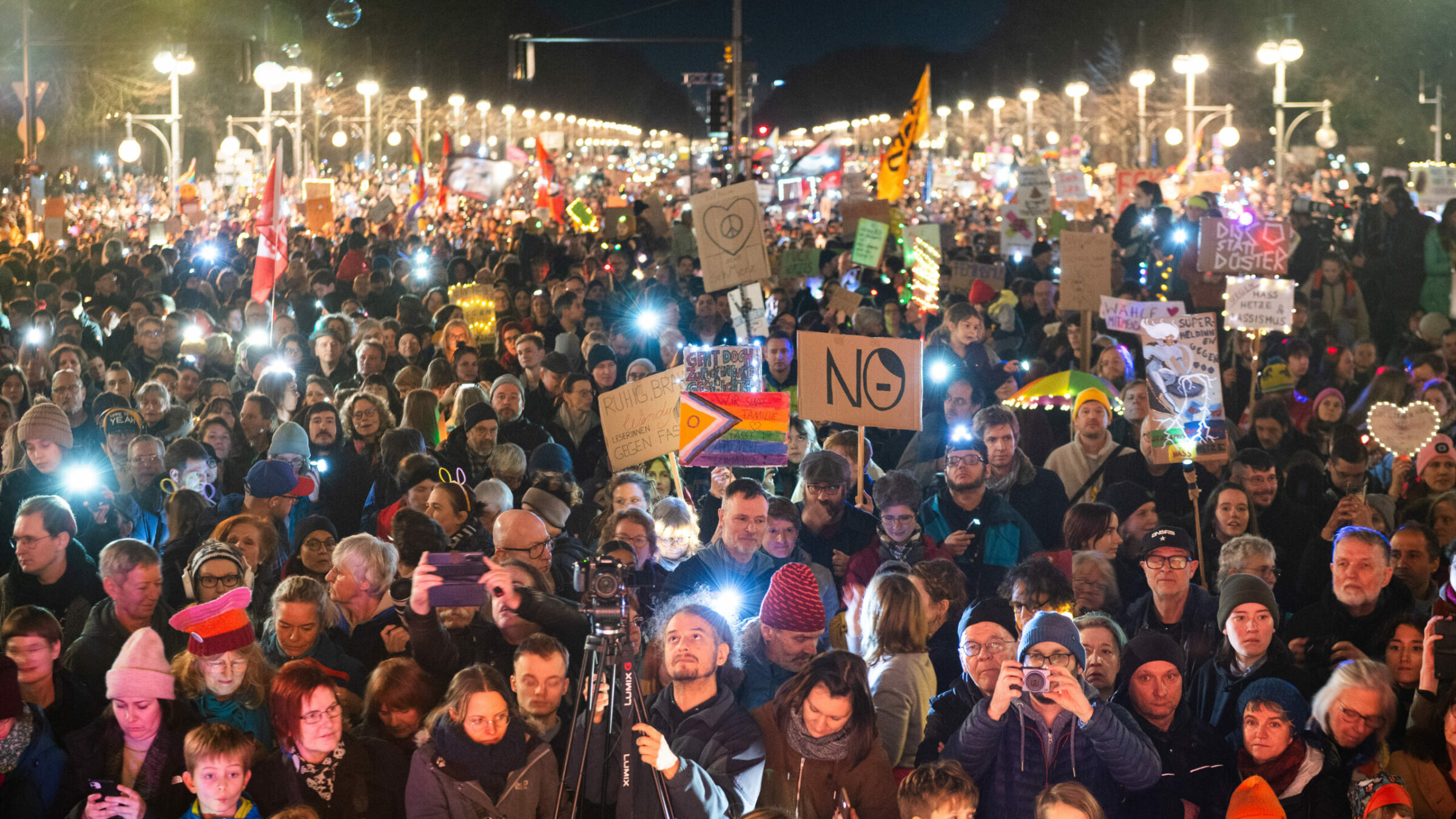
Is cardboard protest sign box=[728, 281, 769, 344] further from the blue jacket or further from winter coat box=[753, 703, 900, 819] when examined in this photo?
winter coat box=[753, 703, 900, 819]

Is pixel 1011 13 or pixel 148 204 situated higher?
pixel 1011 13

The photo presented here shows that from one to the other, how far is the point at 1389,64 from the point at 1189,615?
4365cm

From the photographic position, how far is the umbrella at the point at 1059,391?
9289mm

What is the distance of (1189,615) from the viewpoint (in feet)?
19.7

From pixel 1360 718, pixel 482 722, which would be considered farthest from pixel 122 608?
pixel 1360 718

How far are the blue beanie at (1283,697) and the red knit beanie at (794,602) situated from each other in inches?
56.7

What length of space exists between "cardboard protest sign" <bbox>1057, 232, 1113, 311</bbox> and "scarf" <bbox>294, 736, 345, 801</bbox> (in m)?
8.07

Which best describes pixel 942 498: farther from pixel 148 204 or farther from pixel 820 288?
pixel 148 204

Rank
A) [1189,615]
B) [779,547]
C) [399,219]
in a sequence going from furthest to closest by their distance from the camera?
[399,219] < [779,547] < [1189,615]

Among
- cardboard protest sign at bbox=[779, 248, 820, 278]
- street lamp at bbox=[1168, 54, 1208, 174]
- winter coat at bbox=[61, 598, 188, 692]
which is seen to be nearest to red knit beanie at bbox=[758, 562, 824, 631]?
winter coat at bbox=[61, 598, 188, 692]

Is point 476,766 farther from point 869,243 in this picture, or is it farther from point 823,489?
point 869,243

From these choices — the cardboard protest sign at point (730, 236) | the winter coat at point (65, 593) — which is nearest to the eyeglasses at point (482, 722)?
the winter coat at point (65, 593)

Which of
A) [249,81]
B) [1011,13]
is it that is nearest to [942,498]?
[249,81]

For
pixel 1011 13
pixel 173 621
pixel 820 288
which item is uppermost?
pixel 1011 13
